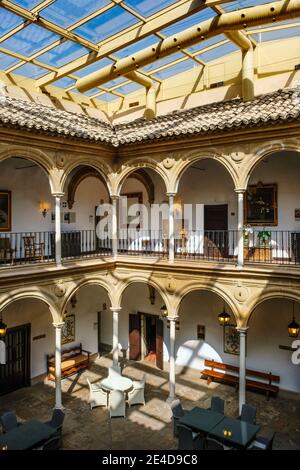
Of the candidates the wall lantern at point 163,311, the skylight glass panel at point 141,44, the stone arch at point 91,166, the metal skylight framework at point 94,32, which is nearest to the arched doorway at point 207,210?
the wall lantern at point 163,311

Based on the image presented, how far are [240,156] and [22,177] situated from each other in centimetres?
755

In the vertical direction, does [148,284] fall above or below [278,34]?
below

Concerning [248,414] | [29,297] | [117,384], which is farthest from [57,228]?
[248,414]

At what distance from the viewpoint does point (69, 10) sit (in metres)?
9.22

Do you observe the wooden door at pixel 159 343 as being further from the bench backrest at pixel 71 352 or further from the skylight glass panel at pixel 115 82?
the skylight glass panel at pixel 115 82

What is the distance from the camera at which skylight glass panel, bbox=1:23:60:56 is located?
10.2 m

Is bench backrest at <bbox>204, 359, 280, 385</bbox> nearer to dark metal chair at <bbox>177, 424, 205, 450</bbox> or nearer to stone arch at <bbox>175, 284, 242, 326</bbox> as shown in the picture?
stone arch at <bbox>175, 284, 242, 326</bbox>

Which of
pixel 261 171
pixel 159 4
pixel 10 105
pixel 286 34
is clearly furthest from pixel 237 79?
pixel 10 105

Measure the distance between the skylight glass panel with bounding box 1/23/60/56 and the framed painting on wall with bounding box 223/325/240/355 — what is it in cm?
1080

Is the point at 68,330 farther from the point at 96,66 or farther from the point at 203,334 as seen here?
the point at 96,66

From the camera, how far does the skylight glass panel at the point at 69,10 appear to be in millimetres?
8845

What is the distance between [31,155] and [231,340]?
9.10 m

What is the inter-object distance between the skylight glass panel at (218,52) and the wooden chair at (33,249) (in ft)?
28.2

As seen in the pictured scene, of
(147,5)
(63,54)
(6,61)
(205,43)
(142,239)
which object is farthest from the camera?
(142,239)
